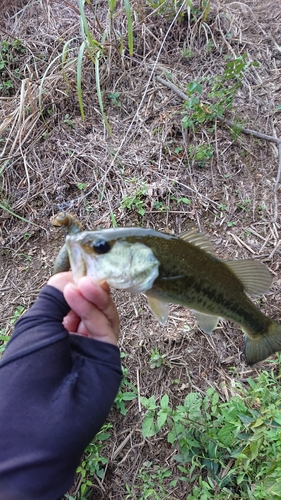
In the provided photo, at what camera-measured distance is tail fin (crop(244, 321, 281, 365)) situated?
2.12 metres

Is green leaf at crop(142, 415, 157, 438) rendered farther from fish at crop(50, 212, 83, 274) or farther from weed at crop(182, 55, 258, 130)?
weed at crop(182, 55, 258, 130)

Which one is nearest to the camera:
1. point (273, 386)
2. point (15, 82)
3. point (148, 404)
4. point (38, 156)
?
point (148, 404)

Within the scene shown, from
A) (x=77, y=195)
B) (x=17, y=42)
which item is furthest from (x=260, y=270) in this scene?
(x=17, y=42)

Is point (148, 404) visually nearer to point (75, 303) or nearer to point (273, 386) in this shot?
point (273, 386)

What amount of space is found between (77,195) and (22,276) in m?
0.97

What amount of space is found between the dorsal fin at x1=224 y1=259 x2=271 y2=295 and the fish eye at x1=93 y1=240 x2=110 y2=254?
68 cm

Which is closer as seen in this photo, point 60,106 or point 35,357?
point 35,357

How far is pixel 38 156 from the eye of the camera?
3.92 metres

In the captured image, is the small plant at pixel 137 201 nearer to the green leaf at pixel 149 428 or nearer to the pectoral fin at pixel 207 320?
the pectoral fin at pixel 207 320

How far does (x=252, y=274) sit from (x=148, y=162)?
203cm

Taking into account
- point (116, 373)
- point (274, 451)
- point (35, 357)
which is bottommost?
point (274, 451)

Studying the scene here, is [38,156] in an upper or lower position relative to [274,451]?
upper

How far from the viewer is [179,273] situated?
1.75 meters

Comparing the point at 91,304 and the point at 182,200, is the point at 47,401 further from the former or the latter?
the point at 182,200
